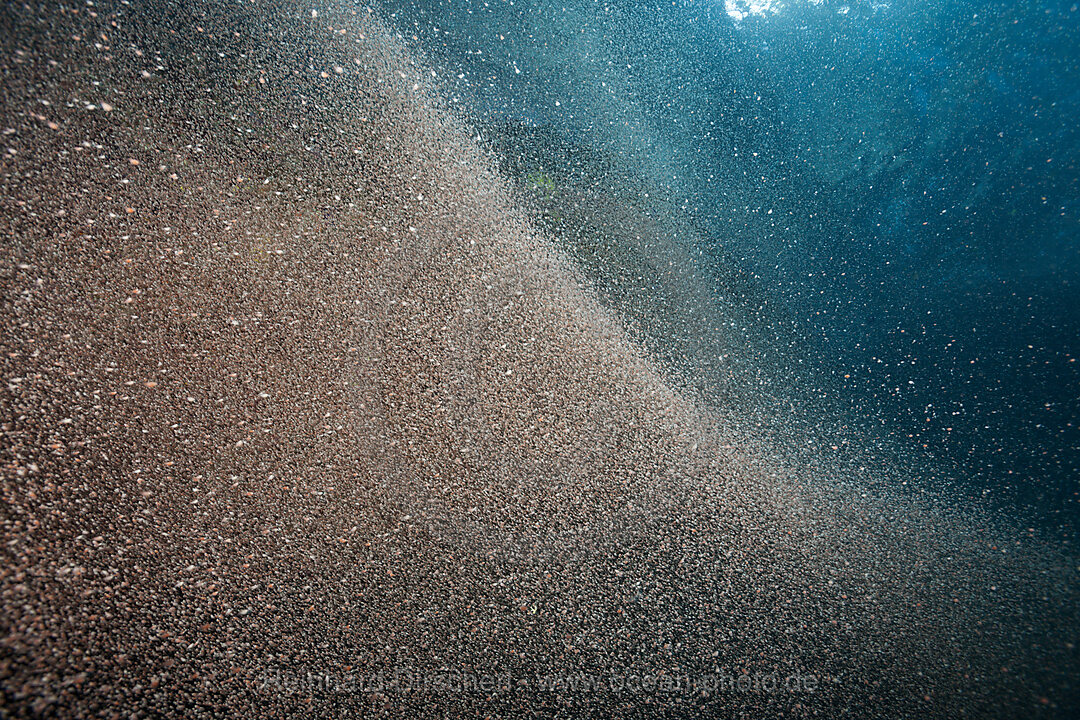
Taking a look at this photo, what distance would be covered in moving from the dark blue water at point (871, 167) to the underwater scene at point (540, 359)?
0.7 inches

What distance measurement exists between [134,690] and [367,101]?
86.9 inches

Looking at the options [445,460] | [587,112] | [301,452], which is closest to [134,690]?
[301,452]

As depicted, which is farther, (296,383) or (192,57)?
(192,57)

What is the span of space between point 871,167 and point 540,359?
1893 millimetres

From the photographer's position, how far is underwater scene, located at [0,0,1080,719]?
5.02ft

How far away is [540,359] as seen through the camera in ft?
6.16

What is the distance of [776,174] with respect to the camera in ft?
7.24

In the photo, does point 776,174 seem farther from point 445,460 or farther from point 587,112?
point 445,460
